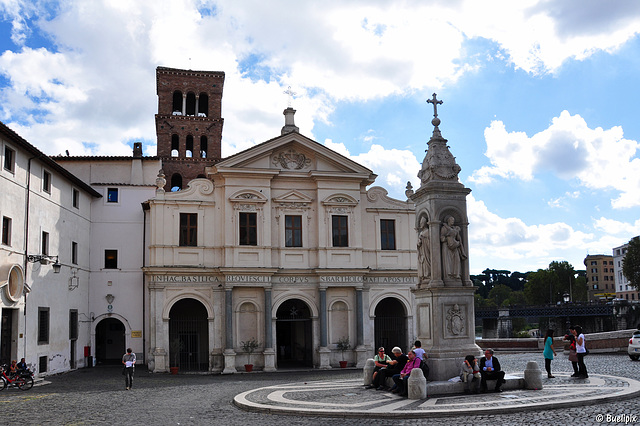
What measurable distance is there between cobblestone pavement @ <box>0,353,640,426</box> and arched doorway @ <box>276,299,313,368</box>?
16.3ft

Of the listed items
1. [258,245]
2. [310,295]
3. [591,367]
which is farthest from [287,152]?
[591,367]

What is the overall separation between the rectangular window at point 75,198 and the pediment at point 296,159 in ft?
24.9

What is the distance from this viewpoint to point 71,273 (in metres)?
31.8

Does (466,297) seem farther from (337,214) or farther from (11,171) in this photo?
(11,171)

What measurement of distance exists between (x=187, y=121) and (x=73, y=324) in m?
18.3

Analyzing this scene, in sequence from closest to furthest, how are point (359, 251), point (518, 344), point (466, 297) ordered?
point (466, 297) → point (359, 251) → point (518, 344)

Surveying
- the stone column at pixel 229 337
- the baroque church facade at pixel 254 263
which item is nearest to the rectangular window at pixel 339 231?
the baroque church facade at pixel 254 263

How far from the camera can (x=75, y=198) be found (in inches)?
1303

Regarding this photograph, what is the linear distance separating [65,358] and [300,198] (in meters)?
14.2

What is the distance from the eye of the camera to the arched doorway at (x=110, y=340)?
37156 mm

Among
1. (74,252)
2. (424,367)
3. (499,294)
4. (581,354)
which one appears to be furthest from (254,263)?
(499,294)

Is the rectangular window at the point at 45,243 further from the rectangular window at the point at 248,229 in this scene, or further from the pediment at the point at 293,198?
the pediment at the point at 293,198

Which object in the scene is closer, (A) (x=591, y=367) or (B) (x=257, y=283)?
(A) (x=591, y=367)

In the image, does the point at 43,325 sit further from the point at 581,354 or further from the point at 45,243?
the point at 581,354
